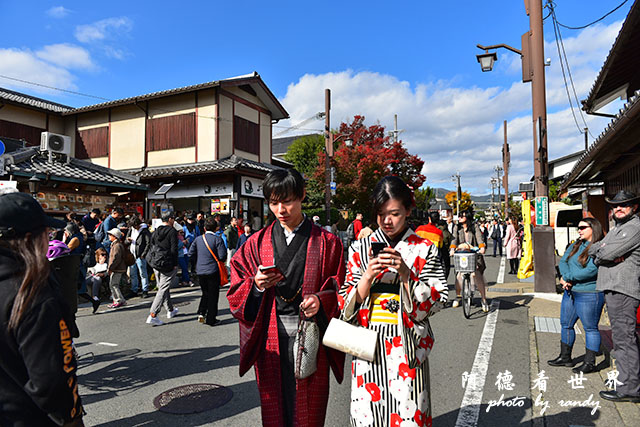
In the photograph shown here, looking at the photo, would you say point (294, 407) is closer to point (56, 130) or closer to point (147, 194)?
point (147, 194)

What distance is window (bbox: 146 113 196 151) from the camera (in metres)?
17.8

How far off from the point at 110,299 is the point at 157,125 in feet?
35.9

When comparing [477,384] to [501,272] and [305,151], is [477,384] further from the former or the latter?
[305,151]

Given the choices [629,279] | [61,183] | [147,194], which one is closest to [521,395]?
[629,279]

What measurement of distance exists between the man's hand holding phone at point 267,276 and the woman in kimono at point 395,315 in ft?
1.35

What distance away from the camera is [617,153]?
24.8ft

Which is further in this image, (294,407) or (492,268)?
(492,268)

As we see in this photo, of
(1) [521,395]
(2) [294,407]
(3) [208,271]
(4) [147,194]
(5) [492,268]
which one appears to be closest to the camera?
(2) [294,407]

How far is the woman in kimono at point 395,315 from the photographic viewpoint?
218 centimetres

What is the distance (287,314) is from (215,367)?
3044 millimetres

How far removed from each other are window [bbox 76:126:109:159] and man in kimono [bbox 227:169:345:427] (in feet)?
65.0

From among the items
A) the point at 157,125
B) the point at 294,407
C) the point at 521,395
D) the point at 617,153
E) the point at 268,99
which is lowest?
the point at 521,395

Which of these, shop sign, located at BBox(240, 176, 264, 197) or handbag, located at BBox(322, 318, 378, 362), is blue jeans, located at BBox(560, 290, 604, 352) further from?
shop sign, located at BBox(240, 176, 264, 197)

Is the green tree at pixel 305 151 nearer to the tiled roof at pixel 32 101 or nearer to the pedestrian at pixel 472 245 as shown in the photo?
the tiled roof at pixel 32 101
